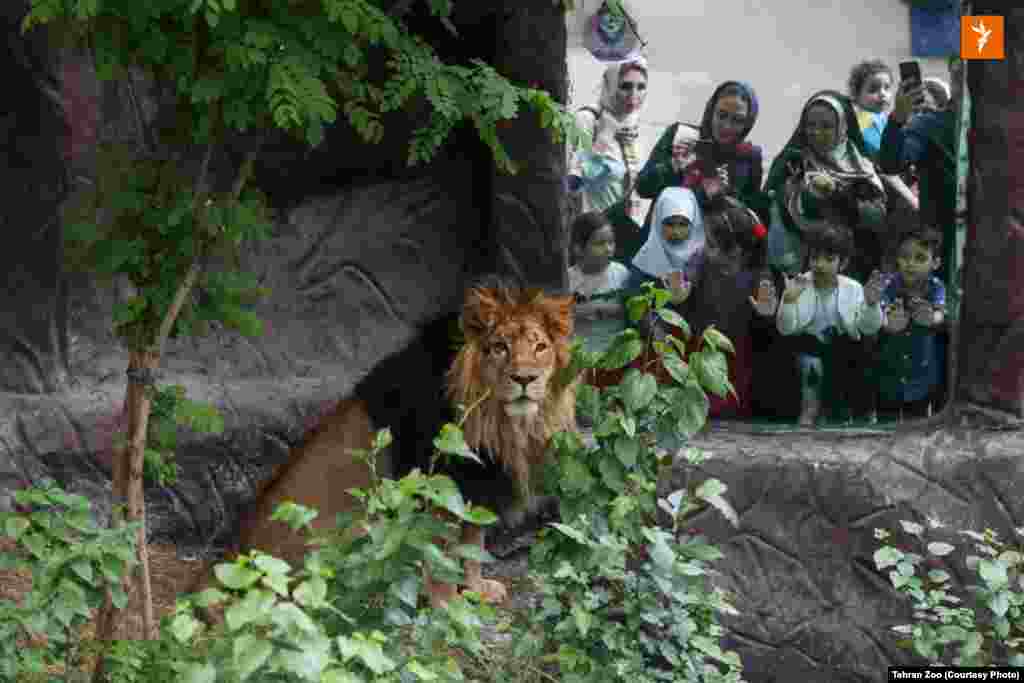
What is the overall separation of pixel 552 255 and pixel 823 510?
1.52 metres

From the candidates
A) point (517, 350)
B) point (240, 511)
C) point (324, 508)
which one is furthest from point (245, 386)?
point (517, 350)

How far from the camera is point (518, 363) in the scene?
212 inches

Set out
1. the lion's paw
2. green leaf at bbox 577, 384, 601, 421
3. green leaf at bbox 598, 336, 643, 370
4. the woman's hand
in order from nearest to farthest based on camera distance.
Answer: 1. green leaf at bbox 598, 336, 643, 370
2. green leaf at bbox 577, 384, 601, 421
3. the lion's paw
4. the woman's hand

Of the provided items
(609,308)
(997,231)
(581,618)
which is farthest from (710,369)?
(609,308)

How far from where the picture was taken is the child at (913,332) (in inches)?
272

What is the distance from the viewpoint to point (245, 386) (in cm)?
704

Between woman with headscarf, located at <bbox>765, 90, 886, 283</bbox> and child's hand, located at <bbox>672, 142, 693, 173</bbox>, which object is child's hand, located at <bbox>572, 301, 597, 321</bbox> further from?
woman with headscarf, located at <bbox>765, 90, 886, 283</bbox>

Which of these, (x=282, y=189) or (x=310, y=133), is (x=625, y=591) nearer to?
(x=310, y=133)

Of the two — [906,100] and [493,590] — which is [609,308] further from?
[493,590]

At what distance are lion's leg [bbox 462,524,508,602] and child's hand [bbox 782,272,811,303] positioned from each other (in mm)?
1989

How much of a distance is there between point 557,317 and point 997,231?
1999 millimetres

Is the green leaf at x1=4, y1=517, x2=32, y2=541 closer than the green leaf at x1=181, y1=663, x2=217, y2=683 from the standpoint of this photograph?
No

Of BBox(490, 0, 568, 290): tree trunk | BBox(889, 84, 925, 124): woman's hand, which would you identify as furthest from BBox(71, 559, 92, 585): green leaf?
BBox(889, 84, 925, 124): woman's hand

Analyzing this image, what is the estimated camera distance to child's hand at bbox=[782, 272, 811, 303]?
710 centimetres
